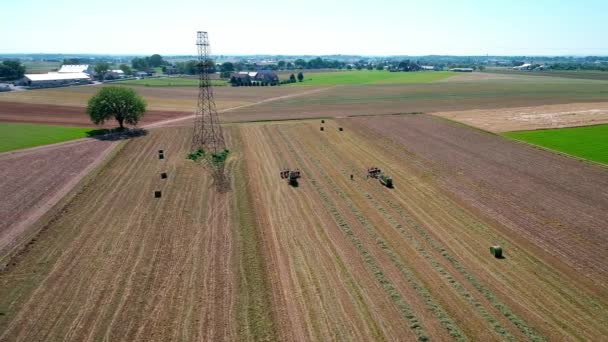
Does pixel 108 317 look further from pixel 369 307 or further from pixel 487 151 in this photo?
pixel 487 151

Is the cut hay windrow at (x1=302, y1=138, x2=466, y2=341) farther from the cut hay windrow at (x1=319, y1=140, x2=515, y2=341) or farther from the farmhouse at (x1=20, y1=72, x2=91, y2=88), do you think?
the farmhouse at (x1=20, y1=72, x2=91, y2=88)

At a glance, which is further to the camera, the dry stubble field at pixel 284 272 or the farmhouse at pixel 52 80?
the farmhouse at pixel 52 80

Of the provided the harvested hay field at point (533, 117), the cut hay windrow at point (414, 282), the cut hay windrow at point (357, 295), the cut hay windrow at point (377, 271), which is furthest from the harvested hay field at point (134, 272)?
the harvested hay field at point (533, 117)

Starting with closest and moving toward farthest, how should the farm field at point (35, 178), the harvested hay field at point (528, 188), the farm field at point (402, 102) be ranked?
the harvested hay field at point (528, 188) → the farm field at point (35, 178) → the farm field at point (402, 102)

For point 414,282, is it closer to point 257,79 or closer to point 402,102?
point 402,102

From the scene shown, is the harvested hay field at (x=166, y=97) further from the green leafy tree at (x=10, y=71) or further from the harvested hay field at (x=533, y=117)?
the green leafy tree at (x=10, y=71)

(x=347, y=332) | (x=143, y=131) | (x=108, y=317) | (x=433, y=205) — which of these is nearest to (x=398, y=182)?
(x=433, y=205)

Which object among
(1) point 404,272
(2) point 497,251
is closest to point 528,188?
(2) point 497,251
